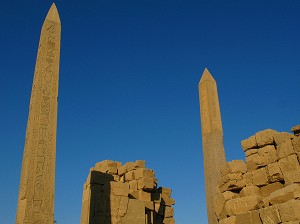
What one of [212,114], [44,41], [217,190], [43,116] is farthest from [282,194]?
[44,41]

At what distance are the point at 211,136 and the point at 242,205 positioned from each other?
246 cm

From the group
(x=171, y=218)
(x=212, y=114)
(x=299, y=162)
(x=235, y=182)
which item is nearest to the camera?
(x=299, y=162)

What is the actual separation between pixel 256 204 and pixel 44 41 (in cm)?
520

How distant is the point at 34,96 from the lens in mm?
6770

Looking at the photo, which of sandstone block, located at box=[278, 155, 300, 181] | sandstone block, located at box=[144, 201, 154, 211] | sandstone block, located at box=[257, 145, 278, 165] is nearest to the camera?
sandstone block, located at box=[278, 155, 300, 181]

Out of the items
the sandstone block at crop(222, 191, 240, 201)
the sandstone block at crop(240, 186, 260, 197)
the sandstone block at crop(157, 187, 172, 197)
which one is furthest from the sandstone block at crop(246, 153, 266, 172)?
the sandstone block at crop(157, 187, 172, 197)

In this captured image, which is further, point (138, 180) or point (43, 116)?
point (138, 180)

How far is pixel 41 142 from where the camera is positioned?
6.38 meters

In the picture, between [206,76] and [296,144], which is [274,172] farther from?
[206,76]

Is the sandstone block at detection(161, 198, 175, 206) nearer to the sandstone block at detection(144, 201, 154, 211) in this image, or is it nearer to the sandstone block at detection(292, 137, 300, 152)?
the sandstone block at detection(144, 201, 154, 211)

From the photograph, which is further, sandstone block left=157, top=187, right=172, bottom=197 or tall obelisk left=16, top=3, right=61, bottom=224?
sandstone block left=157, top=187, right=172, bottom=197

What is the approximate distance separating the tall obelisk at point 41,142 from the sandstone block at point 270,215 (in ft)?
11.6

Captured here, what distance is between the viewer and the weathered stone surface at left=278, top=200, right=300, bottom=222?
571 cm

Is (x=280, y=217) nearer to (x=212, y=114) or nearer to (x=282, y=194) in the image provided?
(x=282, y=194)
